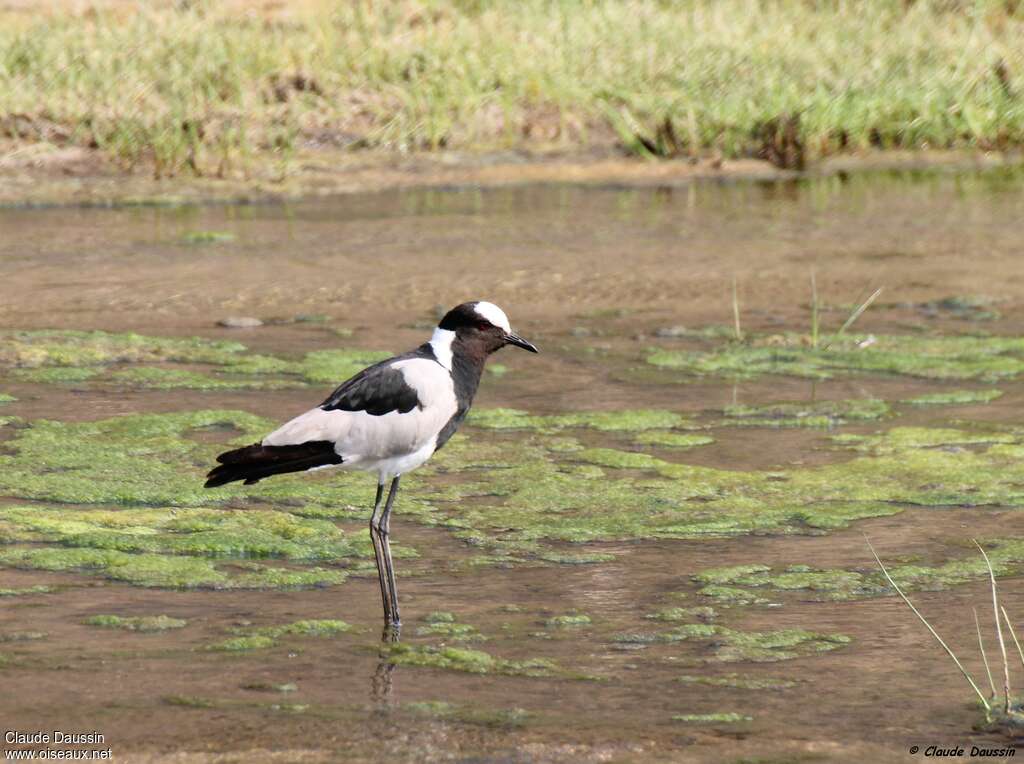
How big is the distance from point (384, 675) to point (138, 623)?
2.45 feet

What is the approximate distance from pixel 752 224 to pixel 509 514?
616 centimetres

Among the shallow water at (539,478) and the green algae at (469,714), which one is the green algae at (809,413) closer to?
the shallow water at (539,478)

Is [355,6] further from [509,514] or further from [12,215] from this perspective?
[509,514]

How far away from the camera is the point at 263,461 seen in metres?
4.89

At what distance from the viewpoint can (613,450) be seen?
693 cm

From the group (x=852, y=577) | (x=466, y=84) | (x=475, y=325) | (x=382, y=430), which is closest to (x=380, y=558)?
(x=382, y=430)

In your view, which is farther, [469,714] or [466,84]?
[466,84]

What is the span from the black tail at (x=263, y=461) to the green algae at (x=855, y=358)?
11.4 ft

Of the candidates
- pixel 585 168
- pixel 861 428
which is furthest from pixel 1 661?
pixel 585 168

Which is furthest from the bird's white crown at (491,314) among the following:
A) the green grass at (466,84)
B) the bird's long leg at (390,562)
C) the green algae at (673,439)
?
the green grass at (466,84)

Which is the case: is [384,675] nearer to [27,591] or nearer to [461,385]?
[461,385]

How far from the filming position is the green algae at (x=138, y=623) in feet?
15.7

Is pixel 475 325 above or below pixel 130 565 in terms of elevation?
above

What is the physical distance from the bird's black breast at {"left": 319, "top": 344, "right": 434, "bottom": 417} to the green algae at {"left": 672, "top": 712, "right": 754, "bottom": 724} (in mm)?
1308
